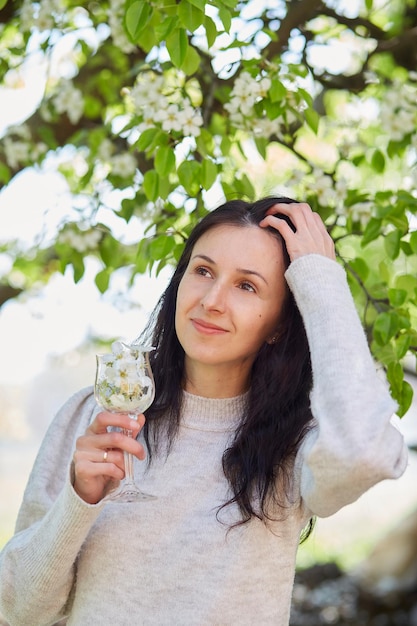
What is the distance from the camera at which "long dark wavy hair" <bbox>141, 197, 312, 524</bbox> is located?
1695 millimetres

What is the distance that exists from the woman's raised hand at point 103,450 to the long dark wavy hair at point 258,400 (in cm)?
21

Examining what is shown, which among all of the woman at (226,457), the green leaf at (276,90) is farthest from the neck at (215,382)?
the green leaf at (276,90)

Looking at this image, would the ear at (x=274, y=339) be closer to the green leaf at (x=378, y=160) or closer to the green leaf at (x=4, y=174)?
the green leaf at (x=378, y=160)

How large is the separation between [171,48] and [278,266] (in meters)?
0.54

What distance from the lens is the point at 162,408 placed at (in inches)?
71.8

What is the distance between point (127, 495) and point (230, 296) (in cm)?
39

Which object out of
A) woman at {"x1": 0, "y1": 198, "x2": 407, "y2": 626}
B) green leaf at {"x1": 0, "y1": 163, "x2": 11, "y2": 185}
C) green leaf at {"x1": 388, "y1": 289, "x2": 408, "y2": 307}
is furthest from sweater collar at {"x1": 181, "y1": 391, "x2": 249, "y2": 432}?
green leaf at {"x1": 0, "y1": 163, "x2": 11, "y2": 185}

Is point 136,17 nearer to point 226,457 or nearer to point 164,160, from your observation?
point 164,160

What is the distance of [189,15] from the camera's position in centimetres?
188

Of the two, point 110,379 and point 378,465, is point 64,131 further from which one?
point 378,465

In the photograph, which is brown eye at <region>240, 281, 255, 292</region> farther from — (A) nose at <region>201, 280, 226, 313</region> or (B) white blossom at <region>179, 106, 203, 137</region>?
(B) white blossom at <region>179, 106, 203, 137</region>

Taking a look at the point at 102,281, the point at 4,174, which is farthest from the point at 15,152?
the point at 102,281

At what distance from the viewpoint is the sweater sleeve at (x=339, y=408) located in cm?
149

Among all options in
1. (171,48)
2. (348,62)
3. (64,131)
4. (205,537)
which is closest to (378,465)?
(205,537)
